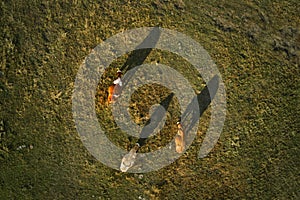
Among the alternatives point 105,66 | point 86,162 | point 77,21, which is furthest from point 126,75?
point 86,162

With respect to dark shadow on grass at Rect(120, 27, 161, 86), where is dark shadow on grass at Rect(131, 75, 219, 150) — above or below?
below

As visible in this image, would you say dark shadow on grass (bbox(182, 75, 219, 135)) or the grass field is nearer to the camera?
the grass field

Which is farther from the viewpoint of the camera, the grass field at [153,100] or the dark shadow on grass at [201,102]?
the dark shadow on grass at [201,102]

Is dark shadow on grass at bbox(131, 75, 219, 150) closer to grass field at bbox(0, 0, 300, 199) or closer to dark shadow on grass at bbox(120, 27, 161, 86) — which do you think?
grass field at bbox(0, 0, 300, 199)

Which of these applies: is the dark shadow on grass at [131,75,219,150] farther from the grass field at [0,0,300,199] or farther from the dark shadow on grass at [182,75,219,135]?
the grass field at [0,0,300,199]

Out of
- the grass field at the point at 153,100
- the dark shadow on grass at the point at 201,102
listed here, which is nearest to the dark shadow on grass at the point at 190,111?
the dark shadow on grass at the point at 201,102

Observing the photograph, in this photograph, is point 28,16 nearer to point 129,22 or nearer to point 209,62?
point 129,22

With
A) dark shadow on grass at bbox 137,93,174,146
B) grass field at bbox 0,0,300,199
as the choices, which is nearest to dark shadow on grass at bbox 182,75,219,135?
grass field at bbox 0,0,300,199

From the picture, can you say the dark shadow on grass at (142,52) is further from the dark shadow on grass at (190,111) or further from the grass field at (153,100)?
the dark shadow on grass at (190,111)
